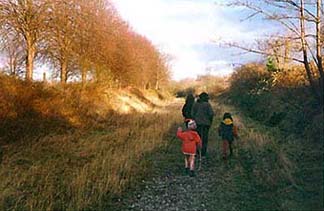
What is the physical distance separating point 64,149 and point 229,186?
6.95 meters

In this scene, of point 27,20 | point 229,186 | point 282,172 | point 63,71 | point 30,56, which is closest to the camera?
point 282,172

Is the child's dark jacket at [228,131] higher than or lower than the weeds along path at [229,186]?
higher

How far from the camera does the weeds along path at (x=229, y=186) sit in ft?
26.3

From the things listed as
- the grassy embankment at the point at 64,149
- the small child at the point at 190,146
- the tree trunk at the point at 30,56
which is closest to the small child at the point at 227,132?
the small child at the point at 190,146

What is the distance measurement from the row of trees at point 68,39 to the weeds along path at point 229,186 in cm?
1128

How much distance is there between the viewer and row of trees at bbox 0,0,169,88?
838 inches

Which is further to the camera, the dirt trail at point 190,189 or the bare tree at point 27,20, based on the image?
the bare tree at point 27,20

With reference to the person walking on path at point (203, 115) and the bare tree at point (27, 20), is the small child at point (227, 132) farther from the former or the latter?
the bare tree at point (27, 20)

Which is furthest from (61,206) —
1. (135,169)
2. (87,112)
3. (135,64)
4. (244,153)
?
(135,64)

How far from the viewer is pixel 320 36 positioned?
40.7 ft

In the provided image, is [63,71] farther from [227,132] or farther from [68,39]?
[227,132]

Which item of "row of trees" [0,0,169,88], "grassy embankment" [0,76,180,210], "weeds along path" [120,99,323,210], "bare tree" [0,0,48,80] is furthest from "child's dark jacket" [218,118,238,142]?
"bare tree" [0,0,48,80]

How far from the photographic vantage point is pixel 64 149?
14.2 m

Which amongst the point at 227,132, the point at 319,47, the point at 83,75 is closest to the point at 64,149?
the point at 227,132
